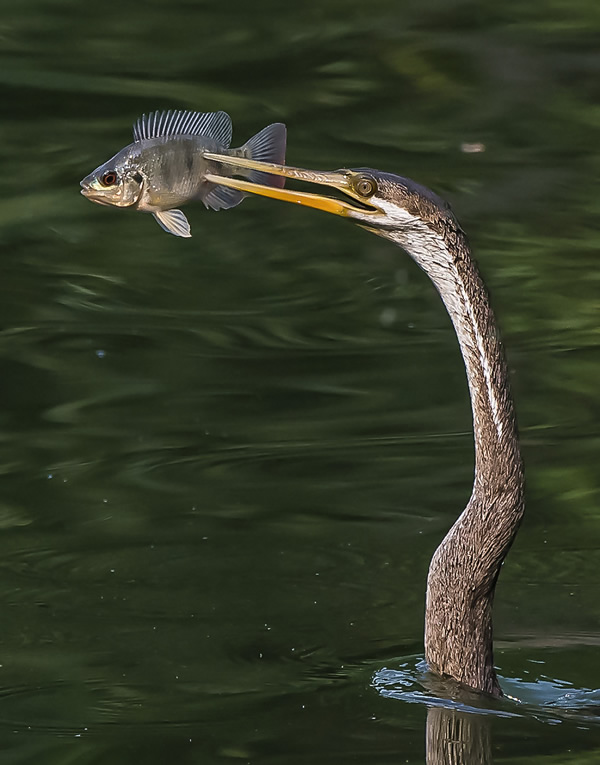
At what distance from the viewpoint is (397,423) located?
6750 mm

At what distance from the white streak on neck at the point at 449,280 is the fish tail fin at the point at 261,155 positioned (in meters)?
0.34

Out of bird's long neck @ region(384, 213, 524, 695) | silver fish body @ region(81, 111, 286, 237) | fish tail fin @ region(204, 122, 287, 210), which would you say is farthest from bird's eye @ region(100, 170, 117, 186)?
bird's long neck @ region(384, 213, 524, 695)

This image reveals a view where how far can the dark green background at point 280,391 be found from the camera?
482cm

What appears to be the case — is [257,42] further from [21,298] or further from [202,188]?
[202,188]

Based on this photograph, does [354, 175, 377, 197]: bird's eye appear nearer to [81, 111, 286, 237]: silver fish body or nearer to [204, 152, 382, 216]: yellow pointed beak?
[204, 152, 382, 216]: yellow pointed beak

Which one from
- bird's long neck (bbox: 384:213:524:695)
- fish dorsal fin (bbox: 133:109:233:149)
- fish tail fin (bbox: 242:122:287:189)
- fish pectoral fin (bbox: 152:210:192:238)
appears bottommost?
bird's long neck (bbox: 384:213:524:695)

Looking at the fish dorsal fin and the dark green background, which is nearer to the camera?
the fish dorsal fin

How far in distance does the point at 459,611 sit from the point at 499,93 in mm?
6683

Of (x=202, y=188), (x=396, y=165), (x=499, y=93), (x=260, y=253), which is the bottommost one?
(x=202, y=188)

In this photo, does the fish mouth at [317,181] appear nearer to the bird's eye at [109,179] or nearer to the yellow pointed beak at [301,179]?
the yellow pointed beak at [301,179]

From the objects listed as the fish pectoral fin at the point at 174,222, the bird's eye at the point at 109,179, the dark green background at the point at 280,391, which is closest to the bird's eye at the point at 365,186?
the fish pectoral fin at the point at 174,222

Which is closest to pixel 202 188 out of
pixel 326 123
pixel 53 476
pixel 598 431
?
pixel 53 476

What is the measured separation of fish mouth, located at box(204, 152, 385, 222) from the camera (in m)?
4.63

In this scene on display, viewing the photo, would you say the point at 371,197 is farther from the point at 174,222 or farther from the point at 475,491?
the point at 475,491
